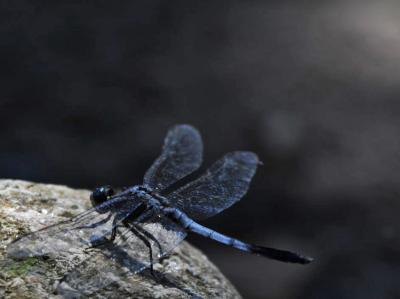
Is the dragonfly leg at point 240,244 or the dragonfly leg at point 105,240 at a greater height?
the dragonfly leg at point 240,244

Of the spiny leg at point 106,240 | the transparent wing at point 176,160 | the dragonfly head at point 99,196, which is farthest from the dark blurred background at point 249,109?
the spiny leg at point 106,240

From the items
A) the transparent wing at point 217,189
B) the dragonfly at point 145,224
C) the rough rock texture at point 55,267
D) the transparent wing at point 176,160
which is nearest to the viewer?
the rough rock texture at point 55,267

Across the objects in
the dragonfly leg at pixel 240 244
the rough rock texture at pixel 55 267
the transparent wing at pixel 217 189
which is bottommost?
the rough rock texture at pixel 55 267

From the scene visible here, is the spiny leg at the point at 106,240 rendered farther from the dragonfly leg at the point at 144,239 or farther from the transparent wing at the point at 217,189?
the transparent wing at the point at 217,189

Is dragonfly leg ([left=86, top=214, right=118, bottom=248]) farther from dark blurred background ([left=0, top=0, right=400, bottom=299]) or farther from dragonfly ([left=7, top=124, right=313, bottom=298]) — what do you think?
dark blurred background ([left=0, top=0, right=400, bottom=299])

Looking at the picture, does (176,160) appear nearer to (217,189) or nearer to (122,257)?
(217,189)

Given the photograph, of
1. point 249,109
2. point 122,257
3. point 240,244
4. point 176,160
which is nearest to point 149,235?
point 122,257
